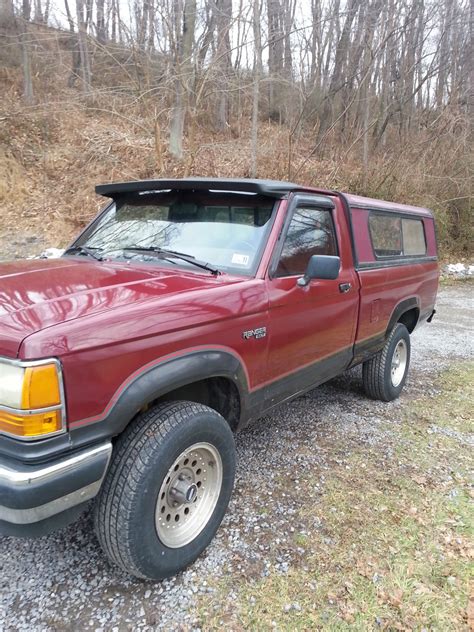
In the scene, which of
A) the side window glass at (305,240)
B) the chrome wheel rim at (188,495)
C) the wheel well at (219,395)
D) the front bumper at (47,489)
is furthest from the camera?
the side window glass at (305,240)

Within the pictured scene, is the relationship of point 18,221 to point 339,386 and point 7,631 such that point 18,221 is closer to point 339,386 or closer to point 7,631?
point 339,386

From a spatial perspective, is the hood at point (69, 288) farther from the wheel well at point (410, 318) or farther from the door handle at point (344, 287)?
the wheel well at point (410, 318)

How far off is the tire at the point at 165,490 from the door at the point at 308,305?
0.67 m

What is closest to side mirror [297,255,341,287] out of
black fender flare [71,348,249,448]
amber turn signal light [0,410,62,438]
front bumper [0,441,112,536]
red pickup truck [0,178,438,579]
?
red pickup truck [0,178,438,579]

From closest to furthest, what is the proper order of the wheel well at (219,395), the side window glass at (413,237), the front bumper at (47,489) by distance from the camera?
the front bumper at (47,489) < the wheel well at (219,395) < the side window glass at (413,237)

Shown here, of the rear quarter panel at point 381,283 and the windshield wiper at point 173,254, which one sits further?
the rear quarter panel at point 381,283

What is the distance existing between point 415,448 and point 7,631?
123 inches

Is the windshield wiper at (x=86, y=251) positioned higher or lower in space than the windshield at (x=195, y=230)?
lower

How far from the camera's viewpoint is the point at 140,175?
13609mm

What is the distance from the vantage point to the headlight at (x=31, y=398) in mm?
1734

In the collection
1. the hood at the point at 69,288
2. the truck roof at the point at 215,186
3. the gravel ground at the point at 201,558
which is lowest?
the gravel ground at the point at 201,558

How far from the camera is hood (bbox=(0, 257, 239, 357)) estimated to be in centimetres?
185

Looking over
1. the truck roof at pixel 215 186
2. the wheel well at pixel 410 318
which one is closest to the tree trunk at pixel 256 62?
the wheel well at pixel 410 318

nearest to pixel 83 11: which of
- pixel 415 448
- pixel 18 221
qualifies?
pixel 18 221
